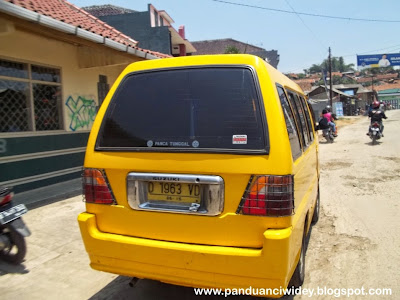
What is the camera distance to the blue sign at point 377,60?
39.1 metres

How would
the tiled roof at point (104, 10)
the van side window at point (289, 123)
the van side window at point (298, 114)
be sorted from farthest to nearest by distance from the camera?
1. the tiled roof at point (104, 10)
2. the van side window at point (298, 114)
3. the van side window at point (289, 123)

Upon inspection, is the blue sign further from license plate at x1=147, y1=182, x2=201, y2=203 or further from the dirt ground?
license plate at x1=147, y1=182, x2=201, y2=203

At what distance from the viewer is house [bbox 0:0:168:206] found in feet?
19.2

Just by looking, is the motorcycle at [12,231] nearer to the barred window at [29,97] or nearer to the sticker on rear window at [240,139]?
the sticker on rear window at [240,139]

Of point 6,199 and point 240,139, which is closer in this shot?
point 240,139

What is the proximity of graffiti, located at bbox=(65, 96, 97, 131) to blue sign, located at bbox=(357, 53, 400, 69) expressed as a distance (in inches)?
1531

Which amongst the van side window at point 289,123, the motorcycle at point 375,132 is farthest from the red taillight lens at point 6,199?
the motorcycle at point 375,132

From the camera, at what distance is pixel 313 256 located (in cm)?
378

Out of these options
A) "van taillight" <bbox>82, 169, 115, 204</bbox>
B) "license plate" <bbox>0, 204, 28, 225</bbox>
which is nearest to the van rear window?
"van taillight" <bbox>82, 169, 115, 204</bbox>

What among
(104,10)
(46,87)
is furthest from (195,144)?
(104,10)

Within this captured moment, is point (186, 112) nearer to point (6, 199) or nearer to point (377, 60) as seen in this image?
point (6, 199)

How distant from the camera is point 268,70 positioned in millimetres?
2500

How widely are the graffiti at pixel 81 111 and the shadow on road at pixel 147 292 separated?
530 centimetres

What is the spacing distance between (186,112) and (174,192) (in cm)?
60
